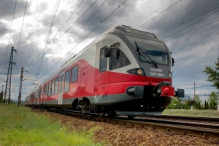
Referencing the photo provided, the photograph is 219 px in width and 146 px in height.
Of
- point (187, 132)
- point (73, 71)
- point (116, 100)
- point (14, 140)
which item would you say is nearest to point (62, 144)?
point (14, 140)

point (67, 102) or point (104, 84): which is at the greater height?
point (104, 84)

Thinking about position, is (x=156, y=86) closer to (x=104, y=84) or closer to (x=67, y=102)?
(x=104, y=84)

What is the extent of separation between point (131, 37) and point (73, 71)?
481cm

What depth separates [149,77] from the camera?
7.17m

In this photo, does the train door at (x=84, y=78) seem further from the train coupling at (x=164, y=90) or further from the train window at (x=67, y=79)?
the train coupling at (x=164, y=90)

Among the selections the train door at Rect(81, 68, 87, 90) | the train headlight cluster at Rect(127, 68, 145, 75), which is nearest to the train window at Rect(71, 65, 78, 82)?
the train door at Rect(81, 68, 87, 90)

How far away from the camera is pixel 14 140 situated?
4.23 meters

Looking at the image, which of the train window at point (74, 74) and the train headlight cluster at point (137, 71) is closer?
the train headlight cluster at point (137, 71)

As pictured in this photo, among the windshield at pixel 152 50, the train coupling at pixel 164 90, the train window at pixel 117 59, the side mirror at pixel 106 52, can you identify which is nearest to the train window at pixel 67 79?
the side mirror at pixel 106 52

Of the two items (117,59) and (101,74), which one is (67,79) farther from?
(117,59)

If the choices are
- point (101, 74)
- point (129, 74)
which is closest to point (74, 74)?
point (101, 74)

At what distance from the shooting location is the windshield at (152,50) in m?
7.48

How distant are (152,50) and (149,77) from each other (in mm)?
1183

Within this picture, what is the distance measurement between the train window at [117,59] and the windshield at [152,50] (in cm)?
53
